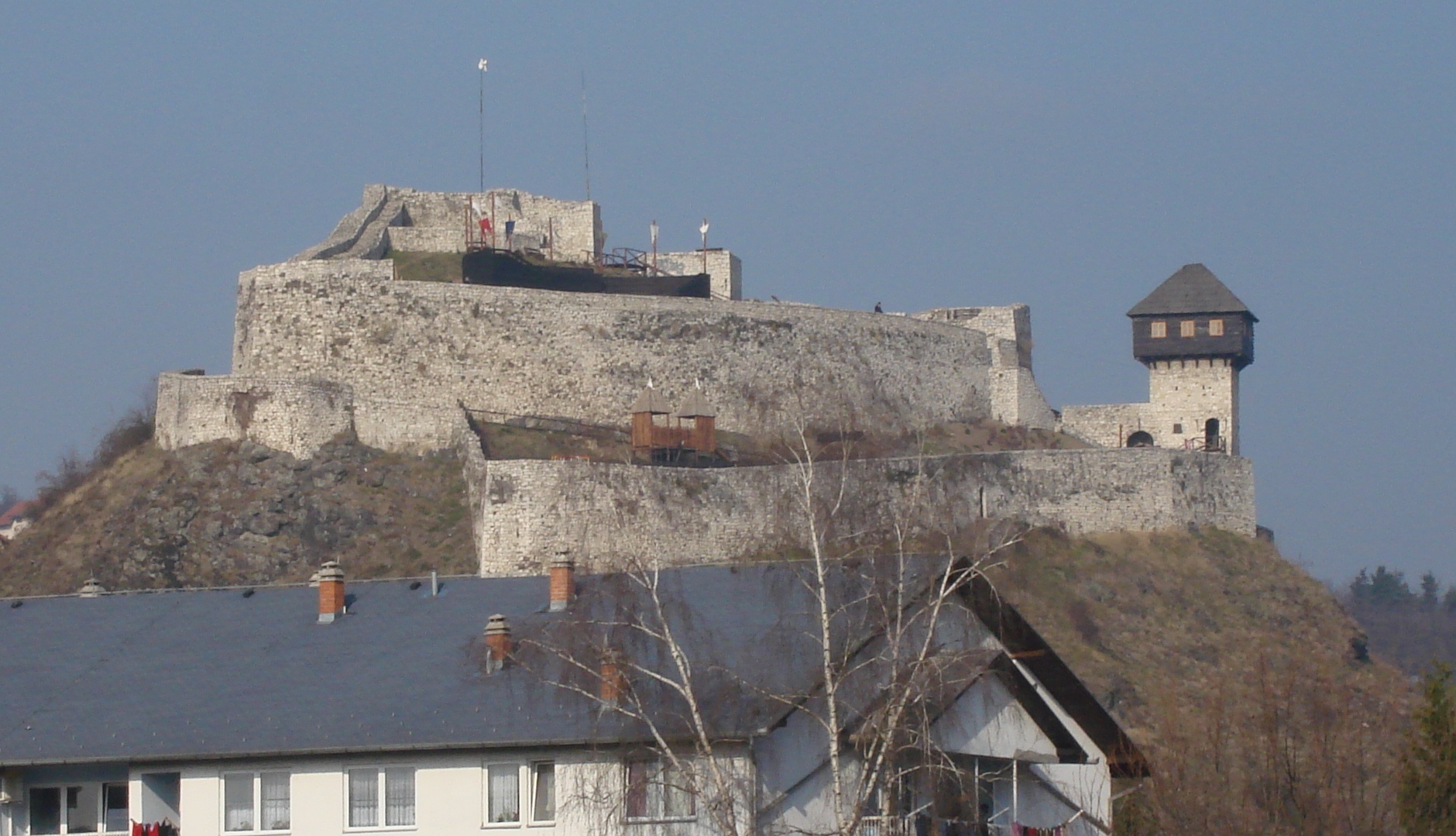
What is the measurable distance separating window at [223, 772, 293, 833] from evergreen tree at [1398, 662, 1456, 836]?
1504 centimetres

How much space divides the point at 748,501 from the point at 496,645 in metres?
28.4

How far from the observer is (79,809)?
3291 cm

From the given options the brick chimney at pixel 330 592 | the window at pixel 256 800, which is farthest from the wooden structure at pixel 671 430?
the window at pixel 256 800

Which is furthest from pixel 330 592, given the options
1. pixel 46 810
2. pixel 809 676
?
pixel 809 676

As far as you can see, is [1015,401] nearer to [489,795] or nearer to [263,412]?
[263,412]

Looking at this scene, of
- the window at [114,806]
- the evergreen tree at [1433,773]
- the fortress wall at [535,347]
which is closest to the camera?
the window at [114,806]

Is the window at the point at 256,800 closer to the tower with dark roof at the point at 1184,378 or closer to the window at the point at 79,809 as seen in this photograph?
the window at the point at 79,809

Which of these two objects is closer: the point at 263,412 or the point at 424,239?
the point at 263,412

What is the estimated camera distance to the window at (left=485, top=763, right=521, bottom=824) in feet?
103

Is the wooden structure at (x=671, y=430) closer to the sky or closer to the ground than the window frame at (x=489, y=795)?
closer to the sky

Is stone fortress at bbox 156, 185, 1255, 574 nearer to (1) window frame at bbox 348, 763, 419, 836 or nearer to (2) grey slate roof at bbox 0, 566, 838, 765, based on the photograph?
(2) grey slate roof at bbox 0, 566, 838, 765

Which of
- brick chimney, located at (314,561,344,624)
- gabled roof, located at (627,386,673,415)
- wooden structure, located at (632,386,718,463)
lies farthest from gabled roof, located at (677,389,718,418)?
brick chimney, located at (314,561,344,624)

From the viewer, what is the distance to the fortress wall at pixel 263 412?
6400 cm

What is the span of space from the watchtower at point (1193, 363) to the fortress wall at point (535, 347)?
11.0 meters
